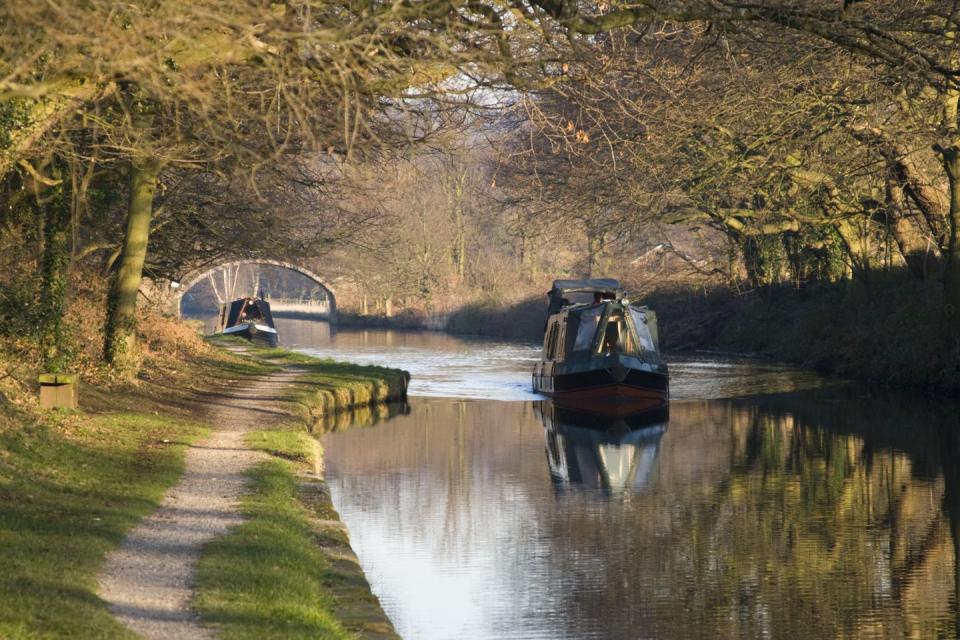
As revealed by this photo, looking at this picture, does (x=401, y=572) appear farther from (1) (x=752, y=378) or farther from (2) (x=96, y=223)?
(1) (x=752, y=378)


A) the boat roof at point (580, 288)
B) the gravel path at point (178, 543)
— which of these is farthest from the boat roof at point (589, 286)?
the gravel path at point (178, 543)

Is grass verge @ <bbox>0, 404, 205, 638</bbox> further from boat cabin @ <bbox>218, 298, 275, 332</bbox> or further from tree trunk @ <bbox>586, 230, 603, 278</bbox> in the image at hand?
boat cabin @ <bbox>218, 298, 275, 332</bbox>

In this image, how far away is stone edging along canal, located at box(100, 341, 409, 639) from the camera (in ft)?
25.8

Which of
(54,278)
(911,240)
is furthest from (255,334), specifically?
(54,278)

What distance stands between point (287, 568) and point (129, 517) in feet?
7.38

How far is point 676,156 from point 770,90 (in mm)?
4384

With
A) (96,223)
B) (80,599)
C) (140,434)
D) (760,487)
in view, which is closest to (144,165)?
(140,434)

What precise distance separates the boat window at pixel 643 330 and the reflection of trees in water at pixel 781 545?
7.43 metres

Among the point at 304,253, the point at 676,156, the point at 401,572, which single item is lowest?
the point at 401,572

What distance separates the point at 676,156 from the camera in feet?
84.1

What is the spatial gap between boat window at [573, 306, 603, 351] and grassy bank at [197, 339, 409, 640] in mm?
13262

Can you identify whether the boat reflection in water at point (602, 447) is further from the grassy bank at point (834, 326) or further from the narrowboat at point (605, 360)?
the grassy bank at point (834, 326)

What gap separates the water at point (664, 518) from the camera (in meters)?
10.4

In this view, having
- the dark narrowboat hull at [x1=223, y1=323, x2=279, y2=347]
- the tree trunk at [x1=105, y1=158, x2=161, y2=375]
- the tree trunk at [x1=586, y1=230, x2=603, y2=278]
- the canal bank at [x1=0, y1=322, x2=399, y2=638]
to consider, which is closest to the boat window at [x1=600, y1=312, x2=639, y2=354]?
the tree trunk at [x1=586, y1=230, x2=603, y2=278]
